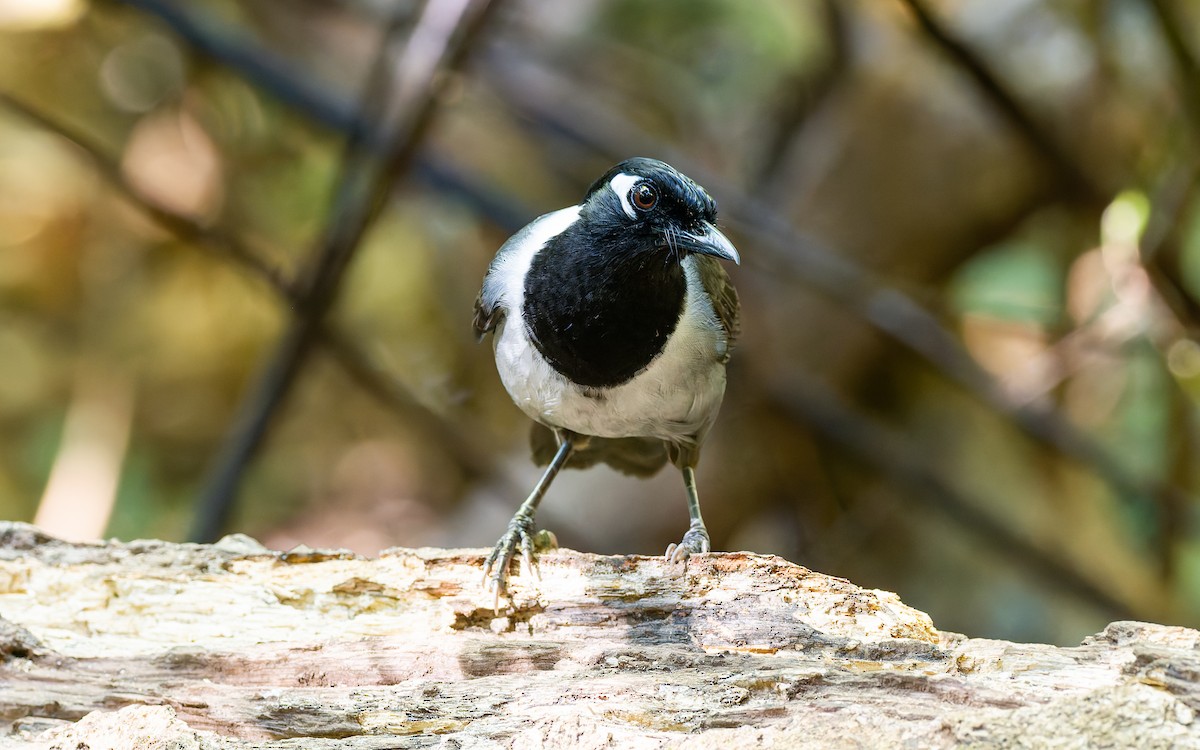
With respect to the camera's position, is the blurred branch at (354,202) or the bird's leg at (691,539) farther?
the blurred branch at (354,202)

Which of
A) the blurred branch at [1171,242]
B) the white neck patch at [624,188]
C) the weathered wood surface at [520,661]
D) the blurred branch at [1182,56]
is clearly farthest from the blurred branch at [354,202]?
the blurred branch at [1171,242]

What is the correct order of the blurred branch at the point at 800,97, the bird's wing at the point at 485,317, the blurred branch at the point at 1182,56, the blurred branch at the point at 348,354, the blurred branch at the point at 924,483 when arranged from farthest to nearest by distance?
the blurred branch at the point at 800,97
the blurred branch at the point at 924,483
the blurred branch at the point at 348,354
the blurred branch at the point at 1182,56
the bird's wing at the point at 485,317

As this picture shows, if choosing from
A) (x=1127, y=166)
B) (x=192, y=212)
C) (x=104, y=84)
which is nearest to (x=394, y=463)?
(x=192, y=212)

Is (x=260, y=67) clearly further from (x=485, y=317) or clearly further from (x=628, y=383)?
(x=628, y=383)

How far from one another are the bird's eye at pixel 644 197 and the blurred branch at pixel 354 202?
2.37m

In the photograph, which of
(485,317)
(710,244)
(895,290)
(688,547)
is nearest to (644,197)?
(710,244)

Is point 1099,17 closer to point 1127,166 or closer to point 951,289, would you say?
point 1127,166

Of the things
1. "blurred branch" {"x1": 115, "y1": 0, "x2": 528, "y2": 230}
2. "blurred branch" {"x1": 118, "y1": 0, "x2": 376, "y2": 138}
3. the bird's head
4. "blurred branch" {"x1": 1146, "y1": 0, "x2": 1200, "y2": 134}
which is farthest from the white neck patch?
"blurred branch" {"x1": 1146, "y1": 0, "x2": 1200, "y2": 134}

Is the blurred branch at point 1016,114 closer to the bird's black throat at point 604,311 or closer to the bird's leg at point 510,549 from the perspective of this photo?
the bird's black throat at point 604,311

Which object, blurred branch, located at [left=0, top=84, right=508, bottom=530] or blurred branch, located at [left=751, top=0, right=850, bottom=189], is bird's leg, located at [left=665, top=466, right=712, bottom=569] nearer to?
blurred branch, located at [left=0, top=84, right=508, bottom=530]

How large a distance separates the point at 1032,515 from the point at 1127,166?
2.60m

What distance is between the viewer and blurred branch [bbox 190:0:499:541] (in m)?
5.89

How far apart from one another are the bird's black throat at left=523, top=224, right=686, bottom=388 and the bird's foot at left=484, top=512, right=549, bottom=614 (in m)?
0.61

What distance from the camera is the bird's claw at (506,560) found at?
11.4 feet
